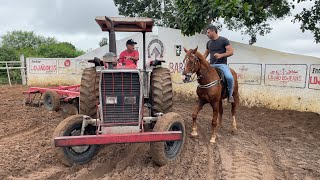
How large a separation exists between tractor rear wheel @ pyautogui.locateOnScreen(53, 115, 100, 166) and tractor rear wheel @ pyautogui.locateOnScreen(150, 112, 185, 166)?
1.24m

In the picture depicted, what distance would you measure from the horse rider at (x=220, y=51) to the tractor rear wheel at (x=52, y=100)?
455cm

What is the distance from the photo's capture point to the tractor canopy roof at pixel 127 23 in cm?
700

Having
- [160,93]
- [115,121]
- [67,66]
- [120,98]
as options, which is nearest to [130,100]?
A: [120,98]

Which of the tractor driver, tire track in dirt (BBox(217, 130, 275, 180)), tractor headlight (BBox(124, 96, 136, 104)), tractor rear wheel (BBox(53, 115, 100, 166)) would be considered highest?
the tractor driver

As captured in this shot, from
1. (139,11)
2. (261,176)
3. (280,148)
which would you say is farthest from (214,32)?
(139,11)

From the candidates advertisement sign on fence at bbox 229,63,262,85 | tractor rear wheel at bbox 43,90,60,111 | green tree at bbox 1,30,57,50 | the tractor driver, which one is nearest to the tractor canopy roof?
the tractor driver

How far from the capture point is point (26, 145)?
22.2ft

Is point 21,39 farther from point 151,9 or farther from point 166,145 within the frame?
point 166,145

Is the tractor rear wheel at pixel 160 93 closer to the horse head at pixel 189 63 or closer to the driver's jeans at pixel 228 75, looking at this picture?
the horse head at pixel 189 63

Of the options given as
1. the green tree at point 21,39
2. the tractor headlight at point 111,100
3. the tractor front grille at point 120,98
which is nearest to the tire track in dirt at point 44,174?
the tractor front grille at point 120,98

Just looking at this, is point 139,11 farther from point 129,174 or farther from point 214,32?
point 129,174

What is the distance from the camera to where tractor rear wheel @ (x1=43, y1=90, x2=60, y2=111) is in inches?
384

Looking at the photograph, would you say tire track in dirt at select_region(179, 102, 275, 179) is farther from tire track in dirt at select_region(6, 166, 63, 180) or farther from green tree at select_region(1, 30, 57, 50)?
green tree at select_region(1, 30, 57, 50)

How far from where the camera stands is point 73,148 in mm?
5730
